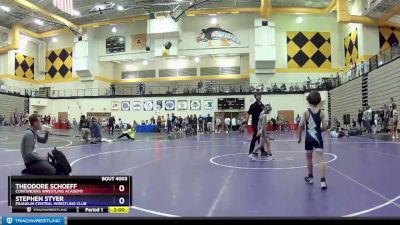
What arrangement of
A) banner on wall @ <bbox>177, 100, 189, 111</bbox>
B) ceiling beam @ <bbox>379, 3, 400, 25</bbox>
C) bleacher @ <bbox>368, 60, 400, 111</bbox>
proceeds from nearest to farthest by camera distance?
bleacher @ <bbox>368, 60, 400, 111</bbox> < ceiling beam @ <bbox>379, 3, 400, 25</bbox> < banner on wall @ <bbox>177, 100, 189, 111</bbox>

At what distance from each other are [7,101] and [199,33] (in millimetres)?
23256

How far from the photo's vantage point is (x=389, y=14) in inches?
1046

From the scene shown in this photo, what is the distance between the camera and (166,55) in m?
37.2

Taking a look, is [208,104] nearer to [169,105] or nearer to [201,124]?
[201,124]

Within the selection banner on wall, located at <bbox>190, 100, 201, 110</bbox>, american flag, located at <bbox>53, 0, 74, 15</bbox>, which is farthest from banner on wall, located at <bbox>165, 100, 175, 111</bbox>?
american flag, located at <bbox>53, 0, 74, 15</bbox>

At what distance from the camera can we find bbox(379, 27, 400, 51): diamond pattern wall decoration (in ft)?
96.2

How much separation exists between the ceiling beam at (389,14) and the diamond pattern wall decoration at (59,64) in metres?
35.5

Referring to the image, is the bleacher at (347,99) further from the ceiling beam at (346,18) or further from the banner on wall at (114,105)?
the banner on wall at (114,105)

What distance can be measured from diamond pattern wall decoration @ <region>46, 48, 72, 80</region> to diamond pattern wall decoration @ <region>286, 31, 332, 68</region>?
27651 mm

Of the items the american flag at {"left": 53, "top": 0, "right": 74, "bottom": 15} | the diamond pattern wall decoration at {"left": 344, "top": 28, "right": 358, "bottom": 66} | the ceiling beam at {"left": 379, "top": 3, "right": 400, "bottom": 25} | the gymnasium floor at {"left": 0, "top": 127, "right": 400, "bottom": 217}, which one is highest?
the american flag at {"left": 53, "top": 0, "right": 74, "bottom": 15}

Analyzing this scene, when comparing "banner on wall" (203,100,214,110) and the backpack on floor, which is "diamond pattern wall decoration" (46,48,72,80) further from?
the backpack on floor

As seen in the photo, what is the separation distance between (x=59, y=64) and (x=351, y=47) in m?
35.3

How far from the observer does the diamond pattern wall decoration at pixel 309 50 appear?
36469mm

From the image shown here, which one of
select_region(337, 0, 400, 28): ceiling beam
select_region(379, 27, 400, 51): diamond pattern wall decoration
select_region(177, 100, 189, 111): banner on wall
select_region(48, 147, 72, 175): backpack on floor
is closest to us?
select_region(48, 147, 72, 175): backpack on floor
